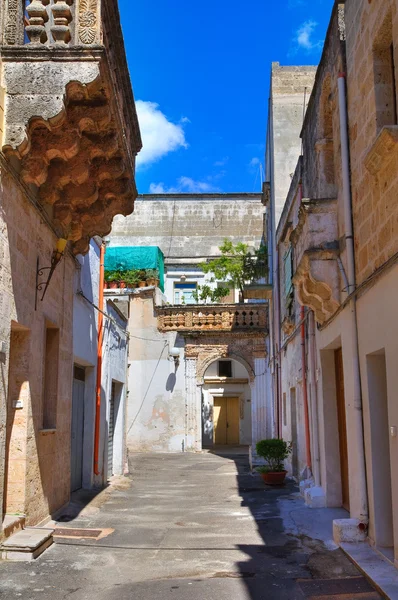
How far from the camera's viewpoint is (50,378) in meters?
9.18

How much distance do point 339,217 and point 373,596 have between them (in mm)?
4839

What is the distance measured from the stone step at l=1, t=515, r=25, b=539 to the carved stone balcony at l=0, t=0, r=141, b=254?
151 inches

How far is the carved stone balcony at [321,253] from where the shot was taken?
8.48 metres

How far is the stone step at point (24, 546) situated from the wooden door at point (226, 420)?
86.9ft

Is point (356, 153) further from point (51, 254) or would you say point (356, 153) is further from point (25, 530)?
point (25, 530)

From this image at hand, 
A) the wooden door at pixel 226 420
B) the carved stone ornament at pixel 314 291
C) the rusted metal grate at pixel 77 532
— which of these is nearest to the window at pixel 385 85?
the carved stone ornament at pixel 314 291

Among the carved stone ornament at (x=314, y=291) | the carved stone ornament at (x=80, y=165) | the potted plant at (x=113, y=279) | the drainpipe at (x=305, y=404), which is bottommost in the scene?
the drainpipe at (x=305, y=404)

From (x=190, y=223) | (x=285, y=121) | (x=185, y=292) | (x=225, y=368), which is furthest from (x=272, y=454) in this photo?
(x=190, y=223)

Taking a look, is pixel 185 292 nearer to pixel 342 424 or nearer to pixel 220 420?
pixel 220 420

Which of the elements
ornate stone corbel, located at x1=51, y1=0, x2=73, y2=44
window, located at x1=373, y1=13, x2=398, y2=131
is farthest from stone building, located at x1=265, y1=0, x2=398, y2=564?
ornate stone corbel, located at x1=51, y1=0, x2=73, y2=44

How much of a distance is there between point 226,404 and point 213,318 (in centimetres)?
1009

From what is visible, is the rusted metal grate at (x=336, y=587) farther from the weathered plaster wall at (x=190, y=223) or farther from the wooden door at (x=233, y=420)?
the wooden door at (x=233, y=420)

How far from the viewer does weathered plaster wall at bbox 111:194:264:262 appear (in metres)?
31.2

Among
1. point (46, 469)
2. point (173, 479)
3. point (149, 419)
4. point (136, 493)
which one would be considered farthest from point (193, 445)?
point (46, 469)
